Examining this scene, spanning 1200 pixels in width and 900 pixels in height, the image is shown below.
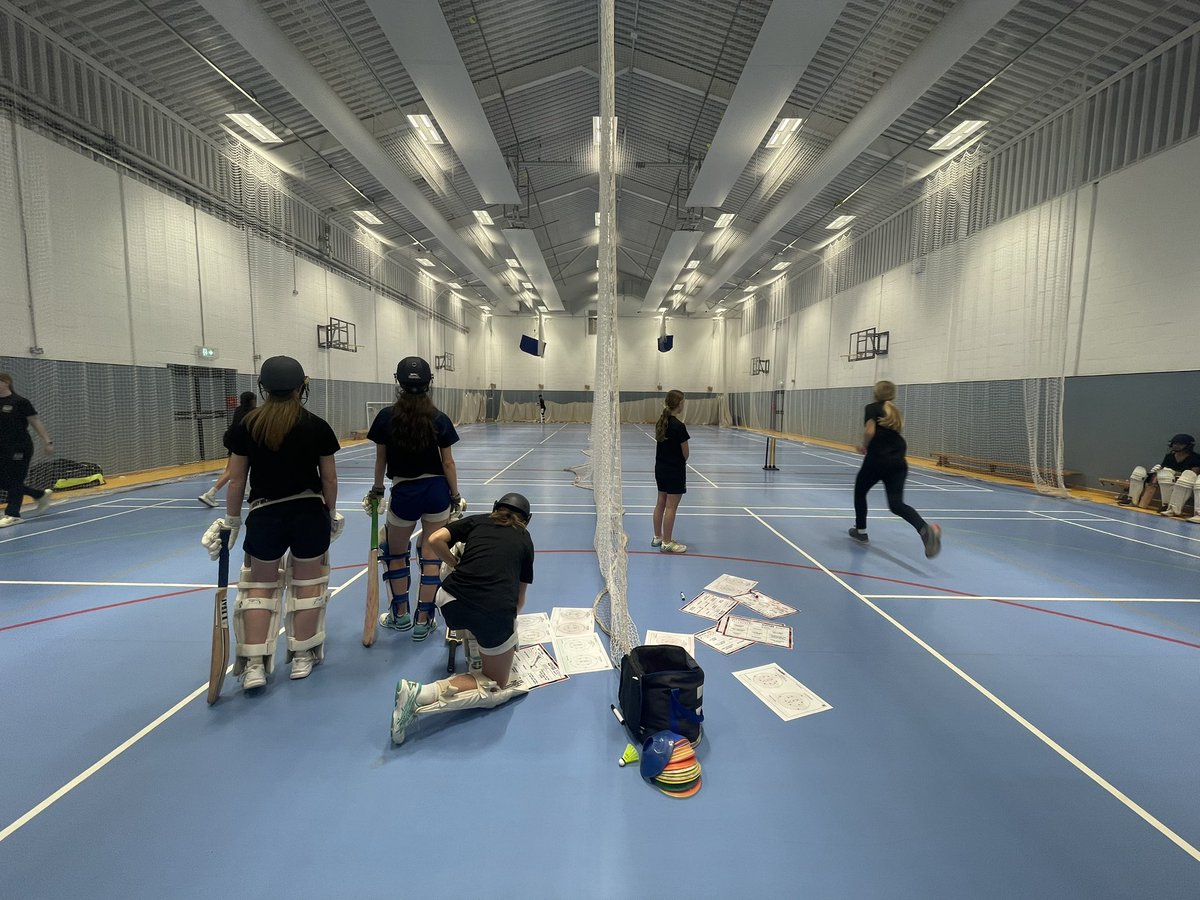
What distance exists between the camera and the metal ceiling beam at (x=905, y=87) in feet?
Answer: 24.7

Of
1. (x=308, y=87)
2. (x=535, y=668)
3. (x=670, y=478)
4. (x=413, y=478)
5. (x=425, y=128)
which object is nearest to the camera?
(x=535, y=668)

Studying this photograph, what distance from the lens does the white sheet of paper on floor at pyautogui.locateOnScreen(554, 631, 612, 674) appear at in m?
3.43

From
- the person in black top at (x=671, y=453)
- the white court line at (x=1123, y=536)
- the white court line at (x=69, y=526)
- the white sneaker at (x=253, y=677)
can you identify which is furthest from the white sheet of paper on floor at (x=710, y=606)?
the white court line at (x=69, y=526)

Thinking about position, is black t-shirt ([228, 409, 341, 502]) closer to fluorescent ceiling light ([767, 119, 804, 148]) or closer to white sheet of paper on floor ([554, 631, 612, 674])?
white sheet of paper on floor ([554, 631, 612, 674])

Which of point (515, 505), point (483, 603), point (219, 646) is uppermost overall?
point (515, 505)

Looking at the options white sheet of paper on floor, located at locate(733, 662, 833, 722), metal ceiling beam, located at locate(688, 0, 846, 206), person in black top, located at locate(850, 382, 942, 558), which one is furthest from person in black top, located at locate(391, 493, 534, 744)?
metal ceiling beam, located at locate(688, 0, 846, 206)

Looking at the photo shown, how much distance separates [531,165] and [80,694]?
16.5 m

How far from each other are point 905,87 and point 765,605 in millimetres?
9927

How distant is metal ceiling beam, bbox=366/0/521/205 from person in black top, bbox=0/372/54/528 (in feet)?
24.0

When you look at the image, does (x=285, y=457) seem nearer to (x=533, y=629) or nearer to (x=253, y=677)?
(x=253, y=677)

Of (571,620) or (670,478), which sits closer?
(571,620)

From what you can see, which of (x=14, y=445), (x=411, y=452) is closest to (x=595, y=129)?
(x=14, y=445)

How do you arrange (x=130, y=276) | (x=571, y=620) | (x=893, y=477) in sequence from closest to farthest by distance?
1. (x=571, y=620)
2. (x=893, y=477)
3. (x=130, y=276)

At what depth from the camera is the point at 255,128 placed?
11852 mm
